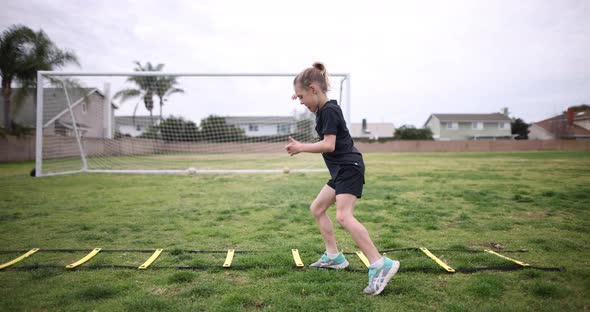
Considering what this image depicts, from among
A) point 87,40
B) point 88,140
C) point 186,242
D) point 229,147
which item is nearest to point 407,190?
point 186,242

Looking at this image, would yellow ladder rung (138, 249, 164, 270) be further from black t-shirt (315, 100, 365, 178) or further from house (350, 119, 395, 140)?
house (350, 119, 395, 140)

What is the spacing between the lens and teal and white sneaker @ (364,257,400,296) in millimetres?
2697

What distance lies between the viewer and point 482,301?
2549 millimetres

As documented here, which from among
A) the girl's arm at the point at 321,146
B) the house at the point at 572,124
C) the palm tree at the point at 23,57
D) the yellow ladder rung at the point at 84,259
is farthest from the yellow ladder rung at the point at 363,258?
A: the house at the point at 572,124

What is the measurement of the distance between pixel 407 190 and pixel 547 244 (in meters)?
4.75

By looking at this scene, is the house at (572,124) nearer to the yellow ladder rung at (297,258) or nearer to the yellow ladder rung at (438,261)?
the yellow ladder rung at (438,261)

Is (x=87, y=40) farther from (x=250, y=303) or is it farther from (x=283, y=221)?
(x=250, y=303)

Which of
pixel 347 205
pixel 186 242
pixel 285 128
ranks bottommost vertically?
pixel 186 242

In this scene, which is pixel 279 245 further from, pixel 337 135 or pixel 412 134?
pixel 412 134

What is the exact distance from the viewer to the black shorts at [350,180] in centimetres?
293

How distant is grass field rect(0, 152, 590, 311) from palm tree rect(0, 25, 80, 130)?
788 inches

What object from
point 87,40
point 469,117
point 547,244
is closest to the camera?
point 547,244

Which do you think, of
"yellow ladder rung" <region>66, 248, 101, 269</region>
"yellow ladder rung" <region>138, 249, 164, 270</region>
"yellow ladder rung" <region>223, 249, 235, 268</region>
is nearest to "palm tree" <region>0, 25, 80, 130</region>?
"yellow ladder rung" <region>66, 248, 101, 269</region>

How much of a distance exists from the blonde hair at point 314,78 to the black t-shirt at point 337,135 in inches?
6.5
